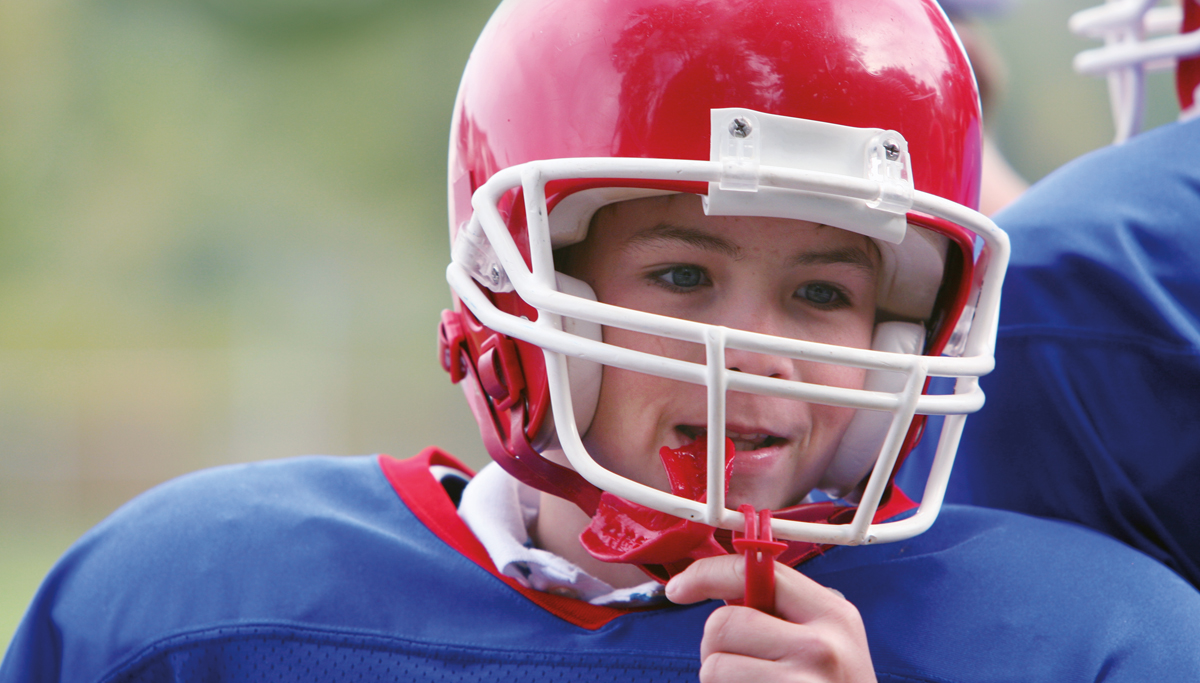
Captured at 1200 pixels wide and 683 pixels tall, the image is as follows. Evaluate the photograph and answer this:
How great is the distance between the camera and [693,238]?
1.01 metres

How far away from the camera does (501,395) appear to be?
1063mm

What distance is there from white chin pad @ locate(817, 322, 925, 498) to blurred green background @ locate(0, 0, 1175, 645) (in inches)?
238

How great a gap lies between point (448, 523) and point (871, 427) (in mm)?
445

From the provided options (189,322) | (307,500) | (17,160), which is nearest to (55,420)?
(189,322)

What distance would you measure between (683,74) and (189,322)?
29.7 feet

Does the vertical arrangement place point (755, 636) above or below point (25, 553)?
above

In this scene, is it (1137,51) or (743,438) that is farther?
(1137,51)

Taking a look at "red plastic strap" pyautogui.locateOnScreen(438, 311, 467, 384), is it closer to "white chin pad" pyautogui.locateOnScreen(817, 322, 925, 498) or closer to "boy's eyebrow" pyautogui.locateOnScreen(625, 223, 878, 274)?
"boy's eyebrow" pyautogui.locateOnScreen(625, 223, 878, 274)

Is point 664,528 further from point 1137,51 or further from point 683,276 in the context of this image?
point 1137,51

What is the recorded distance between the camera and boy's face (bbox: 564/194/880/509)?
1.00 meters

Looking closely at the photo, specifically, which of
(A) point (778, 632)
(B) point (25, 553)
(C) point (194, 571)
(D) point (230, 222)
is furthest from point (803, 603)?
(D) point (230, 222)

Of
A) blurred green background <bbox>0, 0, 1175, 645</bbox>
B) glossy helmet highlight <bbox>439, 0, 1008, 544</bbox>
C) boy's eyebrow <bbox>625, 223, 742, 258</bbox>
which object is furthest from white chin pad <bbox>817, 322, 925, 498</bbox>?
blurred green background <bbox>0, 0, 1175, 645</bbox>

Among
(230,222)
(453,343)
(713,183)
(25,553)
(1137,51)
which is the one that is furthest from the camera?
(230,222)

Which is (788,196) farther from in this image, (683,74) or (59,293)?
(59,293)
